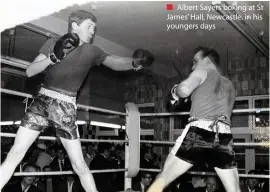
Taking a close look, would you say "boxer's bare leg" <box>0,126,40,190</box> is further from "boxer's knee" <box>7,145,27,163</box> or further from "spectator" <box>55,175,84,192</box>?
"spectator" <box>55,175,84,192</box>

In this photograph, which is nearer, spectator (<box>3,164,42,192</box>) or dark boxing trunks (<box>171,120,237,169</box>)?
dark boxing trunks (<box>171,120,237,169</box>)

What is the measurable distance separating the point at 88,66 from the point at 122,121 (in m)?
0.96

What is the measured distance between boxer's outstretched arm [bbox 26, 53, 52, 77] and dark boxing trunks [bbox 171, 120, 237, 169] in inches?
27.7

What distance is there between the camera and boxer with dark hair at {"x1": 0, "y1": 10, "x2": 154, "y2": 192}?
1416mm

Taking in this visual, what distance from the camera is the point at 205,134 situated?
58.3 inches

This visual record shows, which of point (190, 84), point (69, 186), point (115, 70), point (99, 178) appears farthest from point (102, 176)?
point (190, 84)

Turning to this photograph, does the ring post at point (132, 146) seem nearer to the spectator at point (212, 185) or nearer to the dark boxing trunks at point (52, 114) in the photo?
the dark boxing trunks at point (52, 114)

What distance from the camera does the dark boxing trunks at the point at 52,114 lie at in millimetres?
1475

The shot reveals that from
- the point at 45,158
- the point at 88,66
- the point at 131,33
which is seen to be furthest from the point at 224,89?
the point at 45,158

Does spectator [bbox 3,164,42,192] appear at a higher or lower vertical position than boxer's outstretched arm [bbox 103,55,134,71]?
lower

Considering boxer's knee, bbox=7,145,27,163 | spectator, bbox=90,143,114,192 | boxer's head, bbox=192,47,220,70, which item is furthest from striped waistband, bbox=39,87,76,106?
spectator, bbox=90,143,114,192

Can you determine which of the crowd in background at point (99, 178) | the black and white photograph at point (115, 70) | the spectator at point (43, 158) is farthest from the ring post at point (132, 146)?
the spectator at point (43, 158)

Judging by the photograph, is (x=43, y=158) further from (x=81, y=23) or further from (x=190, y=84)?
(x=190, y=84)

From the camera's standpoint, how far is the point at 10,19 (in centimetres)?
154
